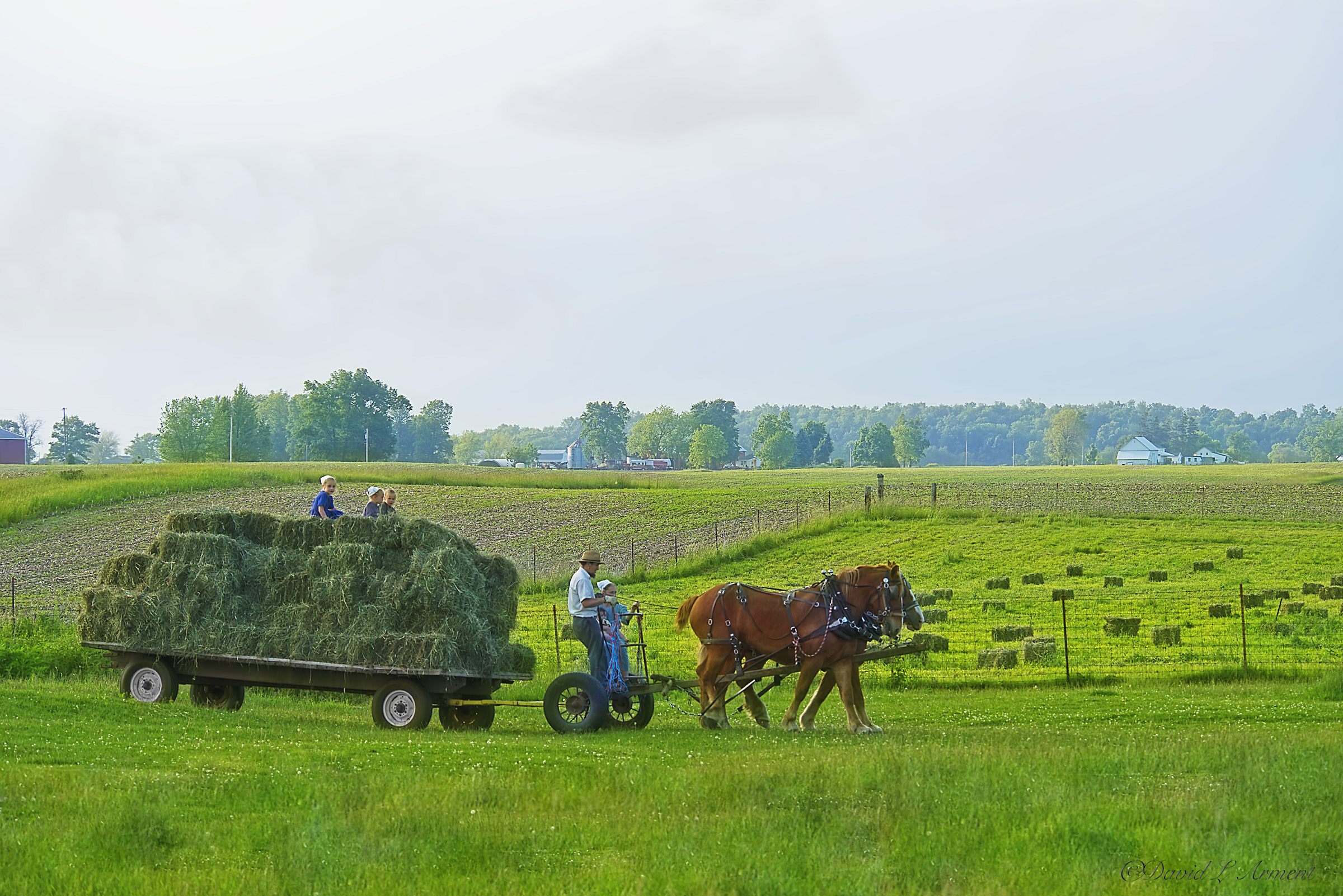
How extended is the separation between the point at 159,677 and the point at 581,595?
6.28 m

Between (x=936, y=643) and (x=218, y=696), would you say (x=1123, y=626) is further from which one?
(x=218, y=696)

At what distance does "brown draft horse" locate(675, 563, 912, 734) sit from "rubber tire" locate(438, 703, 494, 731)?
9.78ft

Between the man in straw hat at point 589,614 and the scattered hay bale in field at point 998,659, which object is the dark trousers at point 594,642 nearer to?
the man in straw hat at point 589,614

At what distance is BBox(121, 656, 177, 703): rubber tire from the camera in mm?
16844

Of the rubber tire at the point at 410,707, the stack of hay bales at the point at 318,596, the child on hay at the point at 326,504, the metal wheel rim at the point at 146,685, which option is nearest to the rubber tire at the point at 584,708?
the stack of hay bales at the point at 318,596

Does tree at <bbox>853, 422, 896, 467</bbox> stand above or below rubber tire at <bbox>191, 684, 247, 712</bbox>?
above

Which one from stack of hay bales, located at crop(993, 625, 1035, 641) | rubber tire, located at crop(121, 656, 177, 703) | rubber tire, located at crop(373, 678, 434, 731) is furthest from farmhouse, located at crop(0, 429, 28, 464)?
rubber tire, located at crop(373, 678, 434, 731)

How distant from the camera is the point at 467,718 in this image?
56.0ft

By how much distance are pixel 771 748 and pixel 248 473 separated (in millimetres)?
68707

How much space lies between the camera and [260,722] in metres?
15.8

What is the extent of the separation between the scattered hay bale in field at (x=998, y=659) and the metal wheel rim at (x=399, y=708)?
13.3m

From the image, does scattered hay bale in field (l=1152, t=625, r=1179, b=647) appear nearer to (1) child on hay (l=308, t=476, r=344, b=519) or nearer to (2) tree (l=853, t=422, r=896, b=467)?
(1) child on hay (l=308, t=476, r=344, b=519)

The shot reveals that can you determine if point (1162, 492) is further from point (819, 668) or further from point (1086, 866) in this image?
point (1086, 866)

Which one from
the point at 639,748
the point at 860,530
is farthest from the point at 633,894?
the point at 860,530
